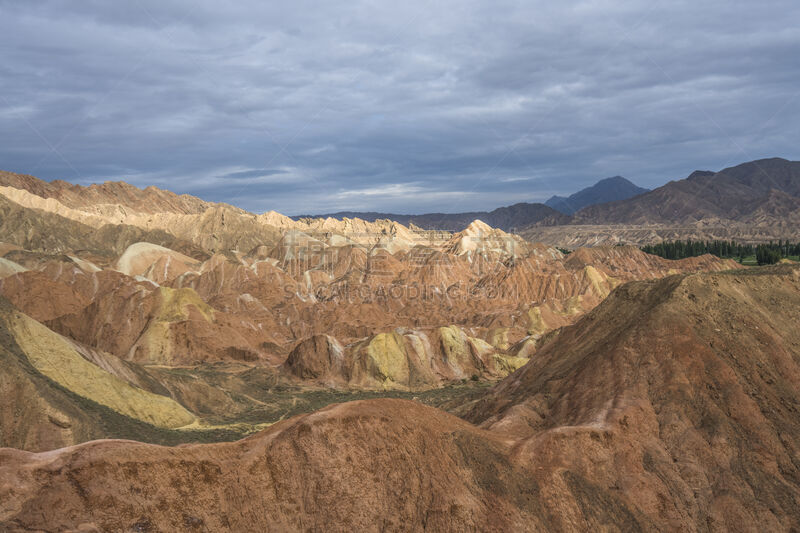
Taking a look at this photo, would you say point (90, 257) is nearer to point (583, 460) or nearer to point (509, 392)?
point (509, 392)

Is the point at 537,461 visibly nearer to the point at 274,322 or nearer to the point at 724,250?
the point at 274,322

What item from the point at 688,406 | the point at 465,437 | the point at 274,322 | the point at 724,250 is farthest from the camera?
the point at 724,250

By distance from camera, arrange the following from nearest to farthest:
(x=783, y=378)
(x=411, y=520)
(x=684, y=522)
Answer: (x=411, y=520) < (x=684, y=522) < (x=783, y=378)

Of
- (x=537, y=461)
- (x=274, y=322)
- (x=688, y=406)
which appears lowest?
(x=274, y=322)

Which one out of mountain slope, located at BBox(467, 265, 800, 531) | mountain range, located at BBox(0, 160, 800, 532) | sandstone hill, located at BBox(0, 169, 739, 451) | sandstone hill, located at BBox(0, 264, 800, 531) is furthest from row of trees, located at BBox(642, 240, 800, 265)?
sandstone hill, located at BBox(0, 264, 800, 531)

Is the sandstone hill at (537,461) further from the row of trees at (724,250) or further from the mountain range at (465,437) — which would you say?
the row of trees at (724,250)

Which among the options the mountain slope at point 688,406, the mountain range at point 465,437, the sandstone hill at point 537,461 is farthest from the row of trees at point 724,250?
the sandstone hill at point 537,461

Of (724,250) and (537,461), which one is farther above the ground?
(724,250)

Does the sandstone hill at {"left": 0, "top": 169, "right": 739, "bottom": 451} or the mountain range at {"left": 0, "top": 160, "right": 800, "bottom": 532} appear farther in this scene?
the sandstone hill at {"left": 0, "top": 169, "right": 739, "bottom": 451}

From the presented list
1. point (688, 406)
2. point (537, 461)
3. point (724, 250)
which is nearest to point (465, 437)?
point (537, 461)

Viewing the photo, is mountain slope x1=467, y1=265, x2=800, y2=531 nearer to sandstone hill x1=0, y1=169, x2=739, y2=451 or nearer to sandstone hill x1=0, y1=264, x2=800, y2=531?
sandstone hill x1=0, y1=264, x2=800, y2=531

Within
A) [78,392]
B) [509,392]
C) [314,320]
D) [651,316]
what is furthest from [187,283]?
[651,316]
